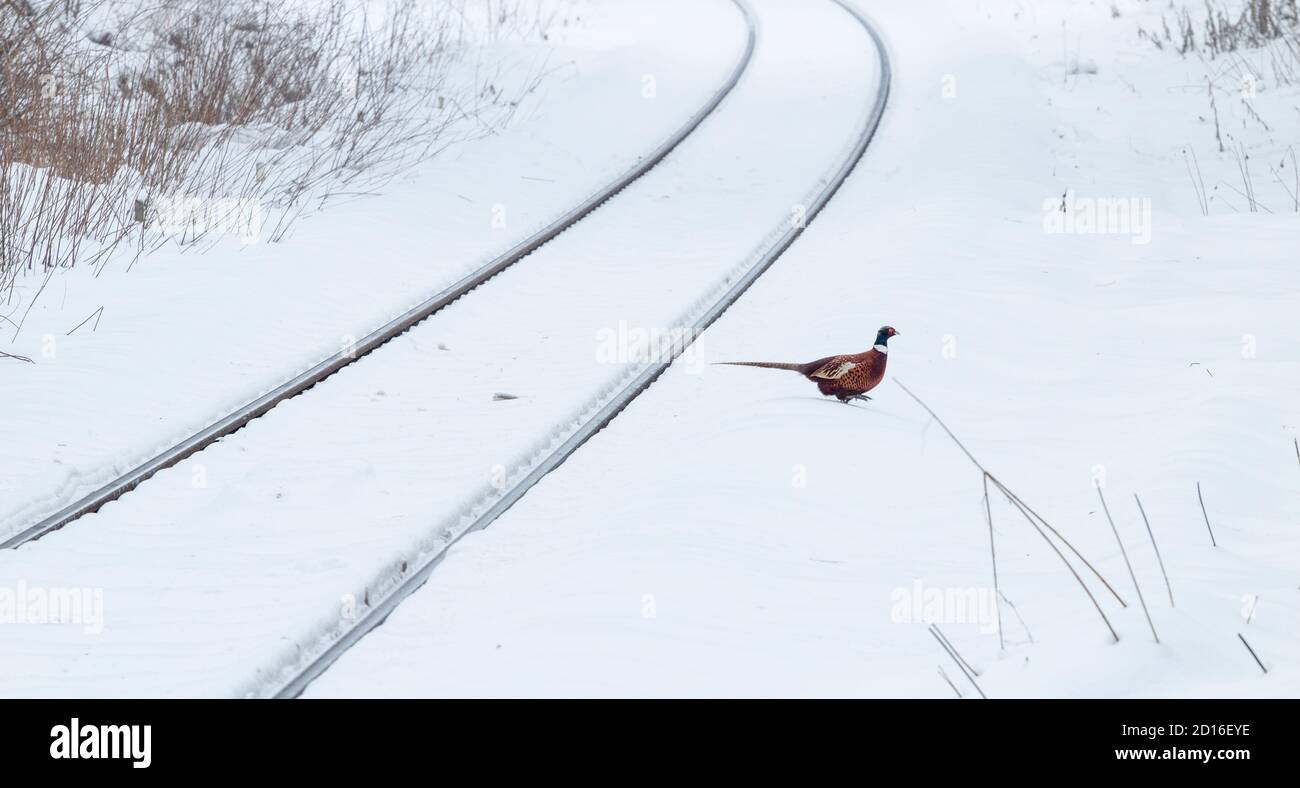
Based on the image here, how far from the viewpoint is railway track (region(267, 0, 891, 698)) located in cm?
467

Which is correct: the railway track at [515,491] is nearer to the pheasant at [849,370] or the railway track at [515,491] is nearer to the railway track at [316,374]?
the pheasant at [849,370]

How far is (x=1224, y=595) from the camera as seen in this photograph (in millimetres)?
4844

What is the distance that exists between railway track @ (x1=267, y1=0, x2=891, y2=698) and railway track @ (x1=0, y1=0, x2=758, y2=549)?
176 cm

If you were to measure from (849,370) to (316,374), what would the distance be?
332 cm

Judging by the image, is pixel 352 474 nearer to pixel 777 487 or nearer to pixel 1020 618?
pixel 777 487

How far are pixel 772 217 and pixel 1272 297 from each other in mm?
4829

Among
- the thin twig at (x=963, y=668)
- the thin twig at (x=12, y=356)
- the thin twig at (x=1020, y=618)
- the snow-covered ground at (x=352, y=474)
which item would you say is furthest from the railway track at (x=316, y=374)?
the thin twig at (x=1020, y=618)

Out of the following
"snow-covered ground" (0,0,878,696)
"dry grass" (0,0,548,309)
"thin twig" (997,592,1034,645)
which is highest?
"dry grass" (0,0,548,309)

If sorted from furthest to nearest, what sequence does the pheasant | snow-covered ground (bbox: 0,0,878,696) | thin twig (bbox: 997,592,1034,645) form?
1. the pheasant
2. snow-covered ground (bbox: 0,0,878,696)
3. thin twig (bbox: 997,592,1034,645)

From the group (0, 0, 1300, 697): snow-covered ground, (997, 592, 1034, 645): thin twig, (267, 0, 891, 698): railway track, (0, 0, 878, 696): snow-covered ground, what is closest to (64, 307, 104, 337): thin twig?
(0, 0, 1300, 697): snow-covered ground

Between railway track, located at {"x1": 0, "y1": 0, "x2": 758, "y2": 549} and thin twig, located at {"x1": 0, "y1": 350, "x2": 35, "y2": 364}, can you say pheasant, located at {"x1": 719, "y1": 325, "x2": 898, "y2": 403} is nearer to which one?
railway track, located at {"x1": 0, "y1": 0, "x2": 758, "y2": 549}

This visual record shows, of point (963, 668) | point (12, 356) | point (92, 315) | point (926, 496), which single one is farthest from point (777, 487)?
point (92, 315)

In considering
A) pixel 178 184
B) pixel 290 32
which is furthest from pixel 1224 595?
pixel 290 32

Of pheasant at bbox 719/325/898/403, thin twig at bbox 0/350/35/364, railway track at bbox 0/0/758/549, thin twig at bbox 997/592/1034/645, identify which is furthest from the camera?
thin twig at bbox 0/350/35/364
